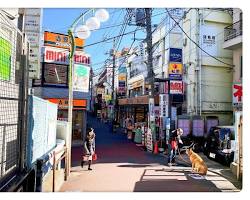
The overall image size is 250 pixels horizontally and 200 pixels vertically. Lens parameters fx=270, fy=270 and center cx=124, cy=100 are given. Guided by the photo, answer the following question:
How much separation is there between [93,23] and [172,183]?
3918 mm

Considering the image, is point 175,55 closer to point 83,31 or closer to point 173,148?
point 173,148

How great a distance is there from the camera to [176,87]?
11328 millimetres

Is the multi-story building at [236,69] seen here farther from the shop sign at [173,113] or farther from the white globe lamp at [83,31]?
the white globe lamp at [83,31]

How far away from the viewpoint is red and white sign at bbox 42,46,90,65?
11.8 m

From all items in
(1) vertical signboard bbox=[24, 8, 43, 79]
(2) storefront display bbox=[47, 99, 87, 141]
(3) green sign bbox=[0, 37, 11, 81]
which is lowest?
(2) storefront display bbox=[47, 99, 87, 141]

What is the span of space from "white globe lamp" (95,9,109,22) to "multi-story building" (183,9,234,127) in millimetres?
5280

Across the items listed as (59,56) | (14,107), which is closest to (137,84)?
(59,56)

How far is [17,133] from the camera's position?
13.1 feet

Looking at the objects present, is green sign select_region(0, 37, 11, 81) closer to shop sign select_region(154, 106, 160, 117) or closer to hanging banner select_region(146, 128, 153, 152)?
hanging banner select_region(146, 128, 153, 152)

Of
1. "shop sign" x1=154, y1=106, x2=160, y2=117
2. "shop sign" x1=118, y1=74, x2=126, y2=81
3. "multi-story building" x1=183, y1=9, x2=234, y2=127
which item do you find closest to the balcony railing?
"multi-story building" x1=183, y1=9, x2=234, y2=127

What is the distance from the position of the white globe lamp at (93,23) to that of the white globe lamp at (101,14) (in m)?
0.16

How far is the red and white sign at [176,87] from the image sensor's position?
11.2 meters

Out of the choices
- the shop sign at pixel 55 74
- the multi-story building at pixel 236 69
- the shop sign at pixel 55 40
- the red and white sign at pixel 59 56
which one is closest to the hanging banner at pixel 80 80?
the red and white sign at pixel 59 56

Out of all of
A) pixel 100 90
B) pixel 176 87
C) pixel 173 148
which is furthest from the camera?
pixel 100 90
